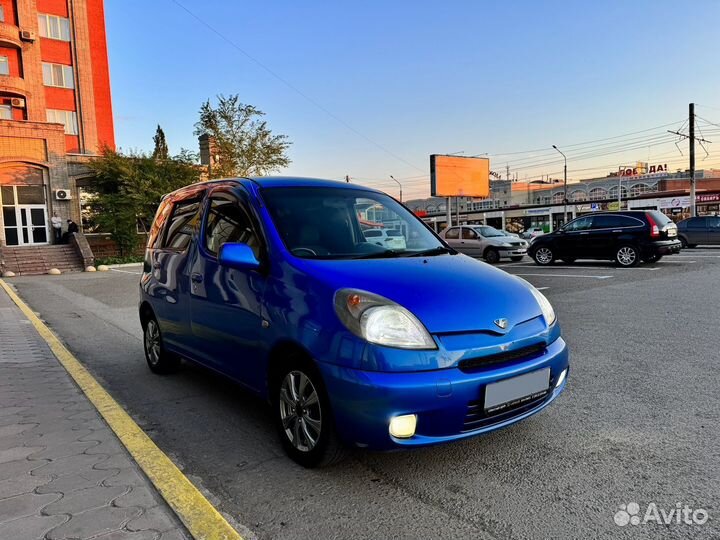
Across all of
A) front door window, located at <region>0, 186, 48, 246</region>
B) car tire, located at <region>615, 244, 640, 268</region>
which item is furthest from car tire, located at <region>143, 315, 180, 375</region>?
front door window, located at <region>0, 186, 48, 246</region>

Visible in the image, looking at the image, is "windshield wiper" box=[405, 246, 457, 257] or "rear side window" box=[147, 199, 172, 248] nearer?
"windshield wiper" box=[405, 246, 457, 257]

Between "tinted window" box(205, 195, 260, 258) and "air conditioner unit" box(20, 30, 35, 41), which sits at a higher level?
"air conditioner unit" box(20, 30, 35, 41)

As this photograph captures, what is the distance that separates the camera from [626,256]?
579 inches

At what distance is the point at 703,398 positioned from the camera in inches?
155

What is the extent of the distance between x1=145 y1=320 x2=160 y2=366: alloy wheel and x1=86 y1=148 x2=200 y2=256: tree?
73.2 ft

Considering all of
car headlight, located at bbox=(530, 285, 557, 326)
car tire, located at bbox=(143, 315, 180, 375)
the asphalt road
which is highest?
car headlight, located at bbox=(530, 285, 557, 326)

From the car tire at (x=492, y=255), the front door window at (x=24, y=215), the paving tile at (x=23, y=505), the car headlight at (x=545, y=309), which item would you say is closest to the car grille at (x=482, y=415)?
the car headlight at (x=545, y=309)

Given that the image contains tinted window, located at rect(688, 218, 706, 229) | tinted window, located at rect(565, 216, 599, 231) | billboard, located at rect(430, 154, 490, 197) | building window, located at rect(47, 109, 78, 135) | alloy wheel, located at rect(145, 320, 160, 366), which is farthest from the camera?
billboard, located at rect(430, 154, 490, 197)

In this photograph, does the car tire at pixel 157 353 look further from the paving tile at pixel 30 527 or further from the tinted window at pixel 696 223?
the tinted window at pixel 696 223

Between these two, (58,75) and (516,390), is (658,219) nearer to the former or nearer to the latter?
(516,390)

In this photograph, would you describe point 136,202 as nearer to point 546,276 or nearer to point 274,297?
point 546,276

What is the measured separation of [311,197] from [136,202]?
2538 centimetres

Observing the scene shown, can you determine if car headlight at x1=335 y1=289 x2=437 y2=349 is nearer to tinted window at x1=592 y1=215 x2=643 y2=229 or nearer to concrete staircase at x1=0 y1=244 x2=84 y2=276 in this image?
tinted window at x1=592 y1=215 x2=643 y2=229

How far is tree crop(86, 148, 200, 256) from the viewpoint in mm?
26125
